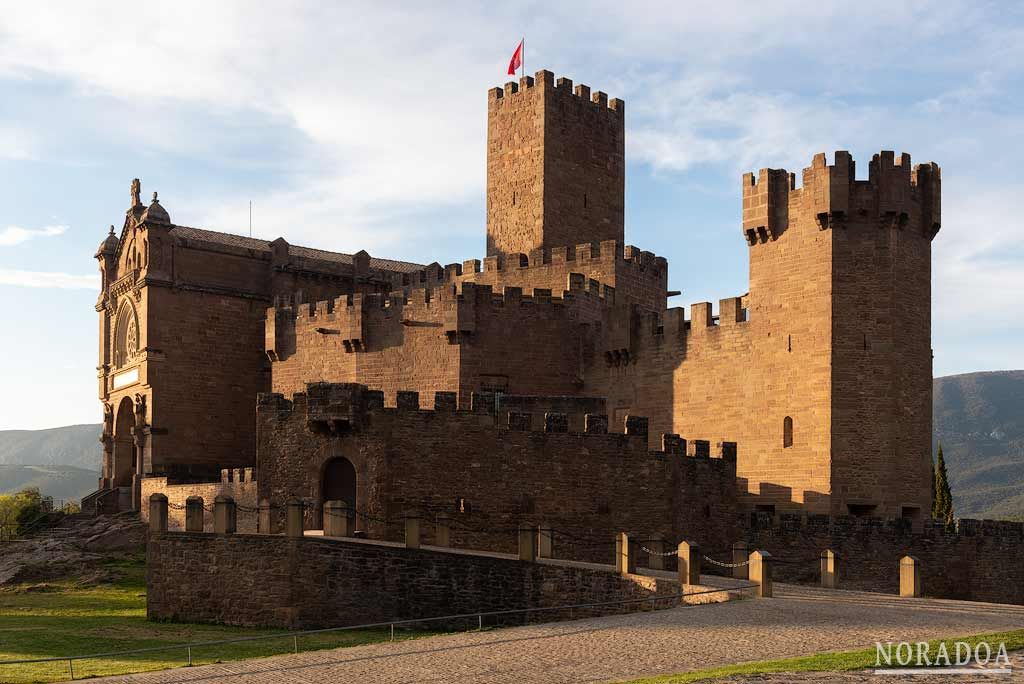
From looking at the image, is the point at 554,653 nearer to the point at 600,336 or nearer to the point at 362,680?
the point at 362,680

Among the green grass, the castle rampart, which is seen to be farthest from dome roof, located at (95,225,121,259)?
the green grass

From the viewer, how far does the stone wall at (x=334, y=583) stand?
24531mm

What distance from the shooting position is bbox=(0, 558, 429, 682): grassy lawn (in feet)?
64.2

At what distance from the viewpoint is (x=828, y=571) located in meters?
27.1

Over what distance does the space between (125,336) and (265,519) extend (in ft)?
66.9

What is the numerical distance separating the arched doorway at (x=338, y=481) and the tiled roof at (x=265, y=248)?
19531 millimetres

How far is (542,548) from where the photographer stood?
1000 inches

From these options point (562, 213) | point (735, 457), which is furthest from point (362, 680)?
point (562, 213)

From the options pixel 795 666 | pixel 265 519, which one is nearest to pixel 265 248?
pixel 265 519

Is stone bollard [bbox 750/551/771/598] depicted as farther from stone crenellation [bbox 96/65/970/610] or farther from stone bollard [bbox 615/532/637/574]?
stone crenellation [bbox 96/65/970/610]

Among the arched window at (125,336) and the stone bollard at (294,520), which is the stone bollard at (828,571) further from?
the arched window at (125,336)

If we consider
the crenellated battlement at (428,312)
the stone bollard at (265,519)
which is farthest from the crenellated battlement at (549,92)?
the stone bollard at (265,519)

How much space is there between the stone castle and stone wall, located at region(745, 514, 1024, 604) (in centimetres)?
71

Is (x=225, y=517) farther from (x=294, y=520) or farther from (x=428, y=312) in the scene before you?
(x=428, y=312)
